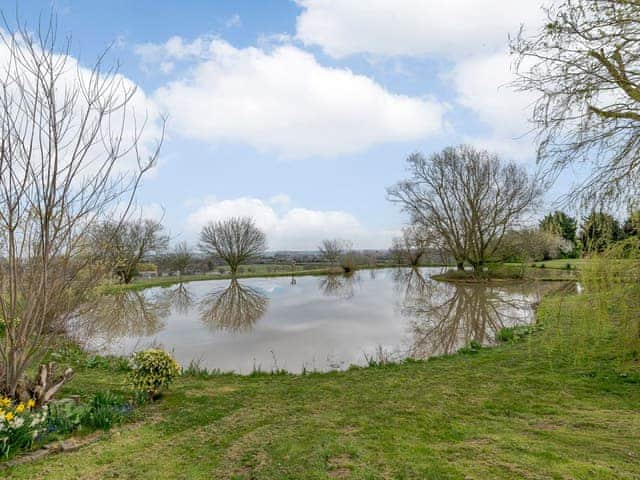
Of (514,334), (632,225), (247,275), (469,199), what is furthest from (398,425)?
(247,275)

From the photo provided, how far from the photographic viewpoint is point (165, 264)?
27.6 metres

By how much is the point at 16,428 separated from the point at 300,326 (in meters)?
7.12

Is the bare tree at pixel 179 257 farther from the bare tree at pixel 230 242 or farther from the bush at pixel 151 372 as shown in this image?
the bush at pixel 151 372

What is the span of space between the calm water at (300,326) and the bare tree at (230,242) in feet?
44.3

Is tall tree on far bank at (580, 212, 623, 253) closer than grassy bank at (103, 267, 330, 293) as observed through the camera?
Yes

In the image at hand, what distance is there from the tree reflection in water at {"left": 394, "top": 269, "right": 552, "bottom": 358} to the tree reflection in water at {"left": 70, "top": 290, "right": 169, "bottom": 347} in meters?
7.11

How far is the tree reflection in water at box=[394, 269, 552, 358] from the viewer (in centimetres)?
776

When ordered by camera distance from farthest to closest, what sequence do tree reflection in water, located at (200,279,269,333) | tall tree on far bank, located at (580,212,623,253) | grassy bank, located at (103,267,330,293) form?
grassy bank, located at (103,267,330,293) < tree reflection in water, located at (200,279,269,333) < tall tree on far bank, located at (580,212,623,253)

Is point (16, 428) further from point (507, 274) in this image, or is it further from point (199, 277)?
point (199, 277)

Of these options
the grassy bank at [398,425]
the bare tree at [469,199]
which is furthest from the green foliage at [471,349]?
the bare tree at [469,199]

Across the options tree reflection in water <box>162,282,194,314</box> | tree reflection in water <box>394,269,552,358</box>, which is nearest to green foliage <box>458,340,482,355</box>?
tree reflection in water <box>394,269,552,358</box>

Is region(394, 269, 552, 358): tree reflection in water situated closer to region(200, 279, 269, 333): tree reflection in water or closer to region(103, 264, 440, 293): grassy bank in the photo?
region(200, 279, 269, 333): tree reflection in water

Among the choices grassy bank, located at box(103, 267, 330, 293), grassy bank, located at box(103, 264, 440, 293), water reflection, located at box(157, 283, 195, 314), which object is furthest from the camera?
grassy bank, located at box(103, 264, 440, 293)

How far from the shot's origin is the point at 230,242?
29.3m
